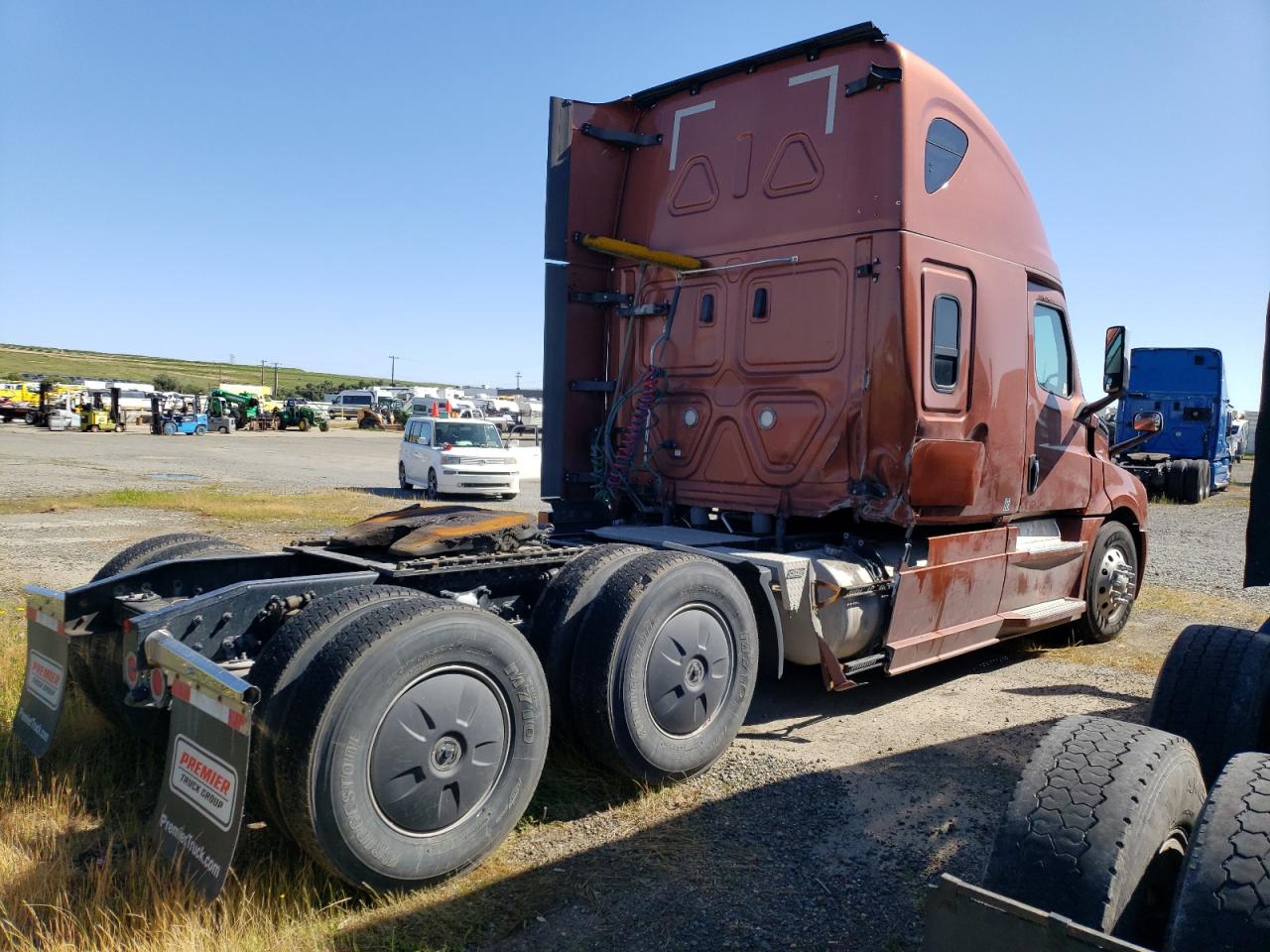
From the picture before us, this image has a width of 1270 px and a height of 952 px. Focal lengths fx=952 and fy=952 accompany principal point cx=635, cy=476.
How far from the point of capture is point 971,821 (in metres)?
4.04

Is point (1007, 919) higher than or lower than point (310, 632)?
lower

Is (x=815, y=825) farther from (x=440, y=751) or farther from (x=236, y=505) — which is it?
(x=236, y=505)

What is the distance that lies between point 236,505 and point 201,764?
13755mm

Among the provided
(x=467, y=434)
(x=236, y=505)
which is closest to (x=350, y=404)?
(x=467, y=434)

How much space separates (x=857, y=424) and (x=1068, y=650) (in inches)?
127

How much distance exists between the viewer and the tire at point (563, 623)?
4094 millimetres

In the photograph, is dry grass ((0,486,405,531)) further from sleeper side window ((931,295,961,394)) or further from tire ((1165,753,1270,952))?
tire ((1165,753,1270,952))

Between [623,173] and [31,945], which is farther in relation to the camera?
[623,173]

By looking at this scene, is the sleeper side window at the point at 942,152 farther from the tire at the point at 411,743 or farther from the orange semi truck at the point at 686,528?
the tire at the point at 411,743

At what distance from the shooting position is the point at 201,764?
3.09m

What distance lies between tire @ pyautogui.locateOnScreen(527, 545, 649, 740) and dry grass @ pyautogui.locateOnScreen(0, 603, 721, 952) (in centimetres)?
39

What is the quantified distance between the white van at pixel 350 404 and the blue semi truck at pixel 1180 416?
54.3 meters

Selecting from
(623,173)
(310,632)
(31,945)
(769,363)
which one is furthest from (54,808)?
(623,173)

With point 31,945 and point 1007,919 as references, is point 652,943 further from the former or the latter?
point 31,945
